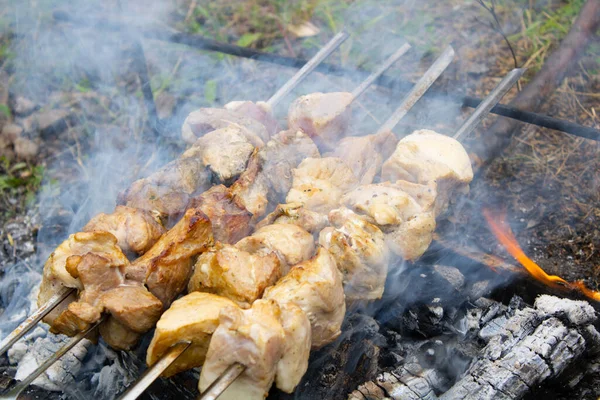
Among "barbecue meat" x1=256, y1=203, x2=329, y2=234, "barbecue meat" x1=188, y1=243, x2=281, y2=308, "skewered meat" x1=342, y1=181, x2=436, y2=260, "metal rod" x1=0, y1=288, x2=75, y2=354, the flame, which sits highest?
"metal rod" x1=0, y1=288, x2=75, y2=354

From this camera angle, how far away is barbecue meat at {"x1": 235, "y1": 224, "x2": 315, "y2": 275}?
2205 mm

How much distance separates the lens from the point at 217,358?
1.78 m

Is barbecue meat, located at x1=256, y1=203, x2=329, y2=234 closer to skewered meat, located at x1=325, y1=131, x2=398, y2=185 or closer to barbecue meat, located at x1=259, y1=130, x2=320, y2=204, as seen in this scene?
barbecue meat, located at x1=259, y1=130, x2=320, y2=204

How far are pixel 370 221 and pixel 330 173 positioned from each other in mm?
413

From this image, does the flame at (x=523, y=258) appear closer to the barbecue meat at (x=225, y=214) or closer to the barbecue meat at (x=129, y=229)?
the barbecue meat at (x=225, y=214)

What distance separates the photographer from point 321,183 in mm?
2570

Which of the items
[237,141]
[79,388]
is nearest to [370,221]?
[237,141]

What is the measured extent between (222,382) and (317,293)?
498 millimetres

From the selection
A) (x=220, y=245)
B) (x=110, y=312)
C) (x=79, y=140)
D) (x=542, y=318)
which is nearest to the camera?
(x=110, y=312)

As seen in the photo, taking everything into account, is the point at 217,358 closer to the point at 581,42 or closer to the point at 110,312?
the point at 110,312

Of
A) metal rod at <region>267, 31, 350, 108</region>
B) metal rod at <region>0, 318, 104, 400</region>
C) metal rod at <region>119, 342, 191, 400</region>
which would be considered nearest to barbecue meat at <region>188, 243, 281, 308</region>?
metal rod at <region>119, 342, 191, 400</region>

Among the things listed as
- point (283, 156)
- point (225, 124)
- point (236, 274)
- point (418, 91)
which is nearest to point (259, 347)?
point (236, 274)

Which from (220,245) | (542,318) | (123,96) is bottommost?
(542,318)

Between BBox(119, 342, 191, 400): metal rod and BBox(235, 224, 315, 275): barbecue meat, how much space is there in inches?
20.6
